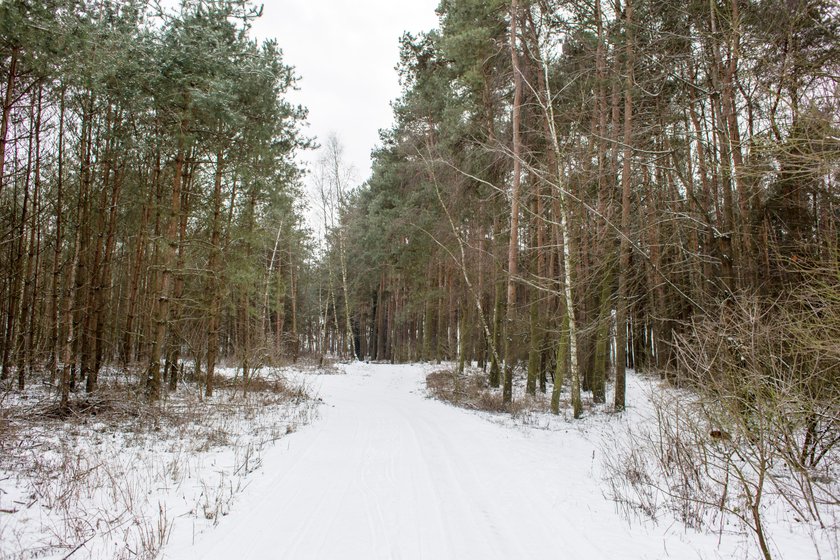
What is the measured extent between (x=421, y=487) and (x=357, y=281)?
2875cm

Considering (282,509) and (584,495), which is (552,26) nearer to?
(584,495)

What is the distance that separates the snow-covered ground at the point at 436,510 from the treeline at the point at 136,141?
4.62 m

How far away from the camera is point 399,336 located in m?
36.9

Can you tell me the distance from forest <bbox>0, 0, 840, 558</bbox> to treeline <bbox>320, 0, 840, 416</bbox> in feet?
0.33

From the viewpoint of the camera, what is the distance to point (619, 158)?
11.5m

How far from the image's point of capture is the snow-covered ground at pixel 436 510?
3.50 meters

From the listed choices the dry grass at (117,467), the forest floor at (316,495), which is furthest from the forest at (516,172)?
the forest floor at (316,495)

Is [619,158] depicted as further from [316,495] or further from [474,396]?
[316,495]

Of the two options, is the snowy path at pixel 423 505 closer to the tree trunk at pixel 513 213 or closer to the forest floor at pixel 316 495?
the forest floor at pixel 316 495

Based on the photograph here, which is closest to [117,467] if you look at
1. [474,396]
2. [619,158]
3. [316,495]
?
[316,495]

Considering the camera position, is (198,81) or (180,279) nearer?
(198,81)

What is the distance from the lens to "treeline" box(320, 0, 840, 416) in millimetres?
6789

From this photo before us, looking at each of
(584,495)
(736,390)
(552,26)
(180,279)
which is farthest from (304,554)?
(552,26)

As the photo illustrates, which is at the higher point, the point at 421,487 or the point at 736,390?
the point at 736,390
